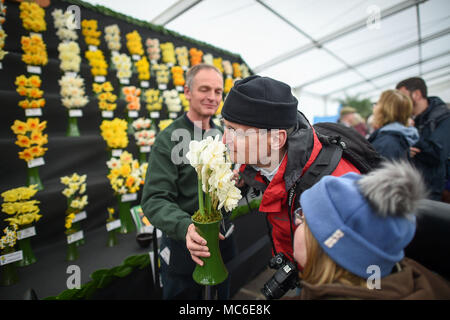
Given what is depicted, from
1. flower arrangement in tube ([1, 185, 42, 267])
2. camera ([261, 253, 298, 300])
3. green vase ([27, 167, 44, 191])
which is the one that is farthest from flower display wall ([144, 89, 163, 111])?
camera ([261, 253, 298, 300])

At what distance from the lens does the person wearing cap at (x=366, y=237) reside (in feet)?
1.89

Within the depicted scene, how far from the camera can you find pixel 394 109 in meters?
1.89

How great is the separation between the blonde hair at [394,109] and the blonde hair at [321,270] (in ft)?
6.23

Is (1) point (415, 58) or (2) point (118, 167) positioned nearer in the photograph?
(2) point (118, 167)

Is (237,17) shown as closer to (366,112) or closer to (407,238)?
(407,238)

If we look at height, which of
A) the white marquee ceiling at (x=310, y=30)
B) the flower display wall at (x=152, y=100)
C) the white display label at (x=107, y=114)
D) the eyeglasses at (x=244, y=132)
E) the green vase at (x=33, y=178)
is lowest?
the green vase at (x=33, y=178)

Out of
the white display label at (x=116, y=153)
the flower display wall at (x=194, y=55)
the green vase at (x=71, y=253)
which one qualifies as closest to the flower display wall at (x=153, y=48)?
the flower display wall at (x=194, y=55)

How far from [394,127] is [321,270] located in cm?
185

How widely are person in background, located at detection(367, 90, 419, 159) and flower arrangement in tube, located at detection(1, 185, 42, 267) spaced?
9.27 ft

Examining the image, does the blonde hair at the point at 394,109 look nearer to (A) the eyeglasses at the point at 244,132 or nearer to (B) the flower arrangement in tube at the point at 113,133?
(A) the eyeglasses at the point at 244,132
